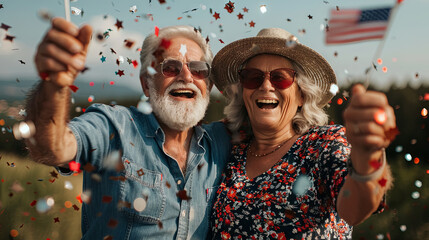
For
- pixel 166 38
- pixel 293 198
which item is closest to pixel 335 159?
pixel 293 198

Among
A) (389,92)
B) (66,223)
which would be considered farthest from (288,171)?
(389,92)

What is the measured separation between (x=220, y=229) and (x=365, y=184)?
153 centimetres

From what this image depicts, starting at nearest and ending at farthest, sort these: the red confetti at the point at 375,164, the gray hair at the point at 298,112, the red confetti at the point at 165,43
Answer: the red confetti at the point at 375,164 < the gray hair at the point at 298,112 < the red confetti at the point at 165,43

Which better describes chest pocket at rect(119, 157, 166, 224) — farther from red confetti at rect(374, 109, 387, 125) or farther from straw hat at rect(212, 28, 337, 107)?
red confetti at rect(374, 109, 387, 125)

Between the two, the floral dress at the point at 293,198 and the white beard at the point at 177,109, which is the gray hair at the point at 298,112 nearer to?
the floral dress at the point at 293,198

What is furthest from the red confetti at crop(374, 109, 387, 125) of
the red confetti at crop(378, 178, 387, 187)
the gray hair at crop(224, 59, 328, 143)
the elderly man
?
the gray hair at crop(224, 59, 328, 143)

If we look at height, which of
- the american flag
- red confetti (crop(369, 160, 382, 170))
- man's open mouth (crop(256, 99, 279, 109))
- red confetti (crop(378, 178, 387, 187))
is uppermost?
the american flag

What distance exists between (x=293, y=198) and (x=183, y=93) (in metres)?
1.58

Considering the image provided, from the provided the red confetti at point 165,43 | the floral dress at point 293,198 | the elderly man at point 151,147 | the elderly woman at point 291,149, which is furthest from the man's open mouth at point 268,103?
the red confetti at point 165,43

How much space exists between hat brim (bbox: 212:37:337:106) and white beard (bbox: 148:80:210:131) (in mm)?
546

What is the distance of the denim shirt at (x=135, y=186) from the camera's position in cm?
320

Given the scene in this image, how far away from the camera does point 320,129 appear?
130 inches

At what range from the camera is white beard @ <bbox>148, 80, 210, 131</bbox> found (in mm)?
3674

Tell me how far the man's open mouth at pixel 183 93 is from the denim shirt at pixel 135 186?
1.48ft
